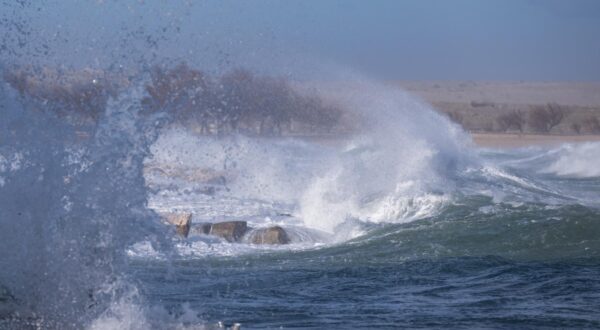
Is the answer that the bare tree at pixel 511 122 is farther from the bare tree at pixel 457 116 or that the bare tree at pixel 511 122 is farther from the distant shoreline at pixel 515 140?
the distant shoreline at pixel 515 140

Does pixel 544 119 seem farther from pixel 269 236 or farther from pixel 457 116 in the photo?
pixel 269 236

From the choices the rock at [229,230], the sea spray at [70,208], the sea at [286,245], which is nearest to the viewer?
the sea spray at [70,208]

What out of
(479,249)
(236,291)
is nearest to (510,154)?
(479,249)

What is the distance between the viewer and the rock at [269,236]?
51.4ft

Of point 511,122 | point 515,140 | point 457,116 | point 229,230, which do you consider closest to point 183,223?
point 229,230

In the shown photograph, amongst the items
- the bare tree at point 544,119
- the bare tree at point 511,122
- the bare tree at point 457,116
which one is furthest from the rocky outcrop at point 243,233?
the bare tree at point 544,119

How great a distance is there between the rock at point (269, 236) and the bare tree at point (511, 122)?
156 feet

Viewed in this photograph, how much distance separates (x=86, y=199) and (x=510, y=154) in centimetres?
3575

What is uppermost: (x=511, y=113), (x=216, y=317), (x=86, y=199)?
(x=511, y=113)

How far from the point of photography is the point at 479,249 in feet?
46.5

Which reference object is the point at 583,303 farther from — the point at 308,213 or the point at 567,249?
the point at 308,213

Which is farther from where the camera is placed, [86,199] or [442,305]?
[442,305]

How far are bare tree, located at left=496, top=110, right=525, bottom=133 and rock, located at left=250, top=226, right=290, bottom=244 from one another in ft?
156

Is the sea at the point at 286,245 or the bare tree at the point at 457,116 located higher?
the bare tree at the point at 457,116
